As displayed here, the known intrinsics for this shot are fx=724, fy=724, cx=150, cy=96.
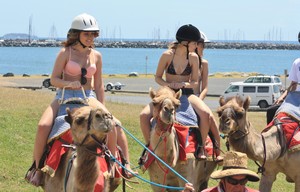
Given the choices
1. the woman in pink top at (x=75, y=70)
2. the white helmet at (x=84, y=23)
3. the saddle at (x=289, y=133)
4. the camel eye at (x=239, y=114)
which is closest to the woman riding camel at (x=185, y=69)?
the camel eye at (x=239, y=114)

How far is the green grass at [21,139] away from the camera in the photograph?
1429 cm

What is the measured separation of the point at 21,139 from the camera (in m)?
18.0

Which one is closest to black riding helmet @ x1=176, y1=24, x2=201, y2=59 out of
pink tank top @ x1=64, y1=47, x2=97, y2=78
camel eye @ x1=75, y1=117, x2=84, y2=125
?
pink tank top @ x1=64, y1=47, x2=97, y2=78

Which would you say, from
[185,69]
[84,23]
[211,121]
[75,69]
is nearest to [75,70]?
[75,69]

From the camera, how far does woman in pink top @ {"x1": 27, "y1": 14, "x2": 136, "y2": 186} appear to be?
28.5 ft

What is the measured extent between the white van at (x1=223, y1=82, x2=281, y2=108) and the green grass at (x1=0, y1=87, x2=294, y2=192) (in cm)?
2491

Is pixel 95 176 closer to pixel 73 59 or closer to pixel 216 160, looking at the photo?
pixel 73 59

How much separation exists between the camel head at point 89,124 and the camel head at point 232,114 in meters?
3.28

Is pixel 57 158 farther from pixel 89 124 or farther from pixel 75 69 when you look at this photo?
pixel 89 124

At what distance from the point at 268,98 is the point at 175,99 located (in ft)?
138

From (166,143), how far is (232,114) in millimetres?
1263

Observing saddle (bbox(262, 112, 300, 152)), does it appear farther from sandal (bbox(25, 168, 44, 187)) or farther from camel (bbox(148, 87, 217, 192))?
sandal (bbox(25, 168, 44, 187))

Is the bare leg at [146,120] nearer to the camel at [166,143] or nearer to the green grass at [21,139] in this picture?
the camel at [166,143]

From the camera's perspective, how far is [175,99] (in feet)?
30.5
